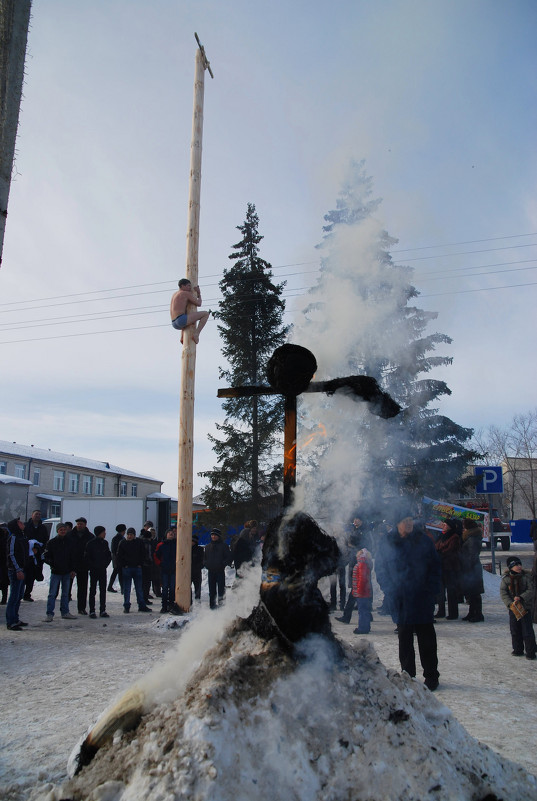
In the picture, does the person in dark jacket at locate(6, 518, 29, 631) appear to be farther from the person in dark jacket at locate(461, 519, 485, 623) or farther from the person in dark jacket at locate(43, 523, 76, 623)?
the person in dark jacket at locate(461, 519, 485, 623)

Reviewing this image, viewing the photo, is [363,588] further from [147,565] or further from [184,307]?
[147,565]

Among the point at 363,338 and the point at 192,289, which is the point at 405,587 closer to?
the point at 363,338

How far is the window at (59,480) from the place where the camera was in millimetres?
50700

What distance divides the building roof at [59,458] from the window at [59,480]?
1006 millimetres

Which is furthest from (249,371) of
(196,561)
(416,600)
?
(416,600)

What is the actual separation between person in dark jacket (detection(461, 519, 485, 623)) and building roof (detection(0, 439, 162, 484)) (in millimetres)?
43332

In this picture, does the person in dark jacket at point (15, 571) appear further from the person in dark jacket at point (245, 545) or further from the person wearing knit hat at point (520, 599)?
the person wearing knit hat at point (520, 599)

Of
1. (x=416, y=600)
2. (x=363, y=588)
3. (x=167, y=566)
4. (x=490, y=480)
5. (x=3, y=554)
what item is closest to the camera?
(x=416, y=600)

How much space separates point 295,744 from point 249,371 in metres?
13.3

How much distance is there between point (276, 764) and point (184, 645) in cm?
144

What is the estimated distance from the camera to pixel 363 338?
5742 millimetres

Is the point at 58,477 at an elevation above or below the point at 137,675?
above

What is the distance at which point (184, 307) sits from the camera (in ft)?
30.8

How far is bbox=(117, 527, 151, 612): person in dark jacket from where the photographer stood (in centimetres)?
1177
